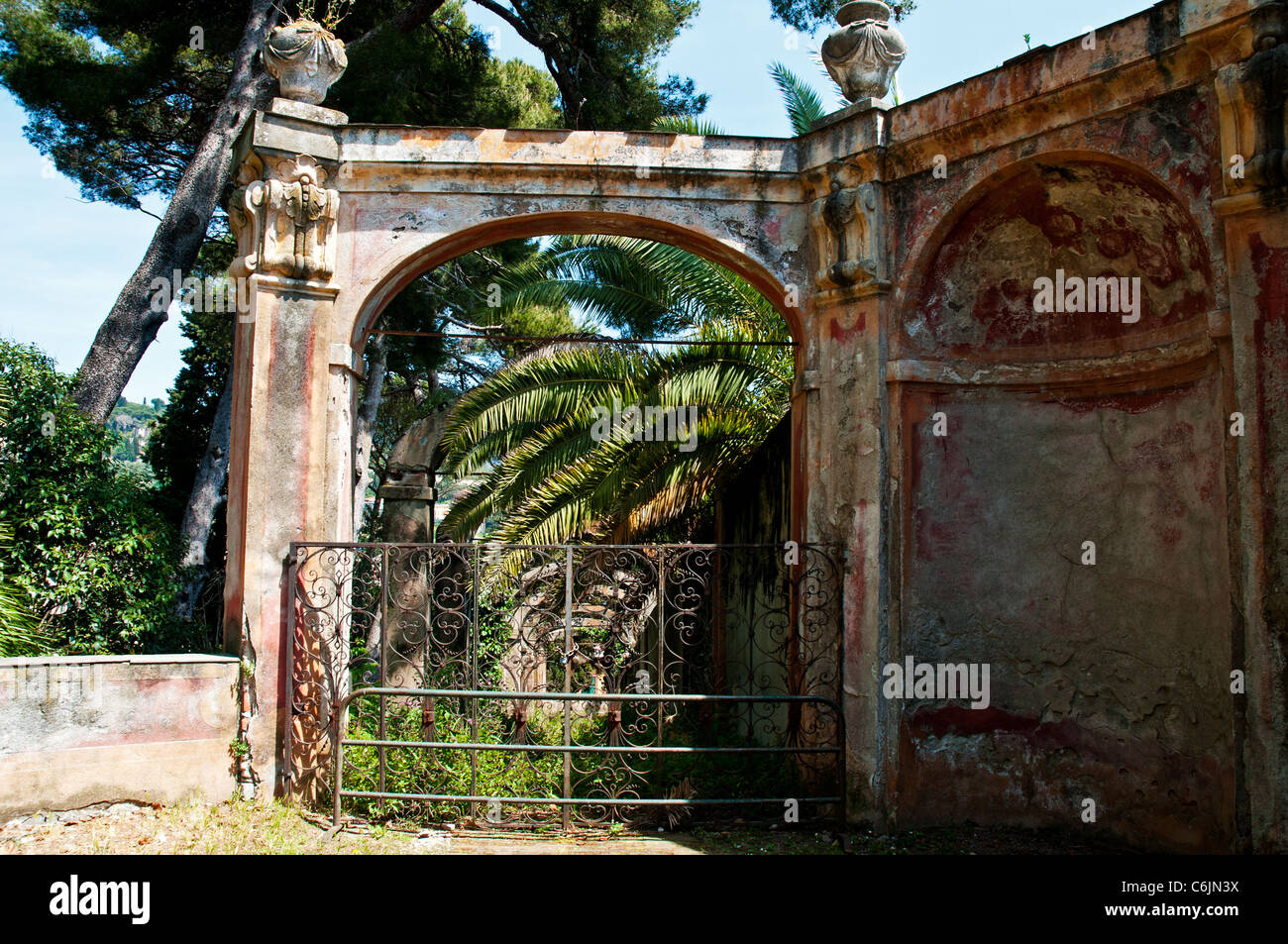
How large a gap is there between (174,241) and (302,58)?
511cm

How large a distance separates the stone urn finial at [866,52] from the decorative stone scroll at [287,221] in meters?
3.51

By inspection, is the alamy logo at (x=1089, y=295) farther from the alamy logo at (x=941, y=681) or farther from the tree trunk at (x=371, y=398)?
the tree trunk at (x=371, y=398)

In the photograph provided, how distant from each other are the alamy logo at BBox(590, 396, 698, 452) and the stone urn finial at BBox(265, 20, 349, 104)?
4.17 metres

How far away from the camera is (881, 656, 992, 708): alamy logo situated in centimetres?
620

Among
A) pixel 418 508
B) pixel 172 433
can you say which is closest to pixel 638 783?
pixel 418 508

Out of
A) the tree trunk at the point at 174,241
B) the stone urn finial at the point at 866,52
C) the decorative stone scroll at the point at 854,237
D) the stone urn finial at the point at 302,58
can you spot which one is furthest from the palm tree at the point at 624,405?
the stone urn finial at the point at 302,58

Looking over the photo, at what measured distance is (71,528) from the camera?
7.72m

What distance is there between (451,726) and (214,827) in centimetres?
204

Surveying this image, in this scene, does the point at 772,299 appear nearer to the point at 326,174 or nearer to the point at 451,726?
the point at 326,174

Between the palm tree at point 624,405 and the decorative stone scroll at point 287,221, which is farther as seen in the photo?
the palm tree at point 624,405

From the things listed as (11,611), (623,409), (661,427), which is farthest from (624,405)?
(11,611)

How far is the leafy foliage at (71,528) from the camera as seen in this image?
301 inches

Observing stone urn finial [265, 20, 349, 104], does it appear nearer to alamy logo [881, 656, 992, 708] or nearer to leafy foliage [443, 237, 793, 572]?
leafy foliage [443, 237, 793, 572]

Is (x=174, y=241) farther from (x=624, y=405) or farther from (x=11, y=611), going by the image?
(x=624, y=405)
